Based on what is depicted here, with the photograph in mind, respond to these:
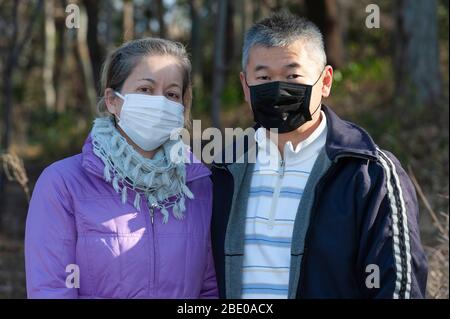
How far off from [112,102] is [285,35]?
94 cm

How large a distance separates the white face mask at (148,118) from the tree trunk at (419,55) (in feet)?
32.2

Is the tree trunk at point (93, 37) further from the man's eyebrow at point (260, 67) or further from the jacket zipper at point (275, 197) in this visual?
the jacket zipper at point (275, 197)

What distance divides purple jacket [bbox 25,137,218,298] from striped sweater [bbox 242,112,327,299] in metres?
0.35

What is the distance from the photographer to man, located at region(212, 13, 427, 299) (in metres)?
3.13

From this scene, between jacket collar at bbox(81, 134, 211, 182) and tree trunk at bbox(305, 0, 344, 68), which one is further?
tree trunk at bbox(305, 0, 344, 68)

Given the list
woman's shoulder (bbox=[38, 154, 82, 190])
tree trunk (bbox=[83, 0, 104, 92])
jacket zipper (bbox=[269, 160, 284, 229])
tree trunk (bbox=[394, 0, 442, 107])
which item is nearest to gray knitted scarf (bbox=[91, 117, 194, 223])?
woman's shoulder (bbox=[38, 154, 82, 190])

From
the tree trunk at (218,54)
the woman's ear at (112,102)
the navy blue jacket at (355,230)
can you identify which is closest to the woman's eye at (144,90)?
the woman's ear at (112,102)

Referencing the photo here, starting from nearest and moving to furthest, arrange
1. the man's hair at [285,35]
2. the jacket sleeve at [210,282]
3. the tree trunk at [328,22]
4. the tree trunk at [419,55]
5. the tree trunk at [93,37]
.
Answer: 1. the man's hair at [285,35]
2. the jacket sleeve at [210,282]
3. the tree trunk at [419,55]
4. the tree trunk at [328,22]
5. the tree trunk at [93,37]

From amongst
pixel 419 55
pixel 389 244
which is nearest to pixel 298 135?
pixel 389 244

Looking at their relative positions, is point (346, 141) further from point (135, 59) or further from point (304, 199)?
point (135, 59)

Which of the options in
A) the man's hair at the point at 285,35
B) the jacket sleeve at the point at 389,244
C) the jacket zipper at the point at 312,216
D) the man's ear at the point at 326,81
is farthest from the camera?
the man's ear at the point at 326,81

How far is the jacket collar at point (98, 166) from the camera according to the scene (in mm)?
3617

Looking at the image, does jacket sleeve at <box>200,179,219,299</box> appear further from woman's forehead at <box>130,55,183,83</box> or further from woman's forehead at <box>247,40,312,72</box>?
woman's forehead at <box>247,40,312,72</box>

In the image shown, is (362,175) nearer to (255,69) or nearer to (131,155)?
(255,69)
